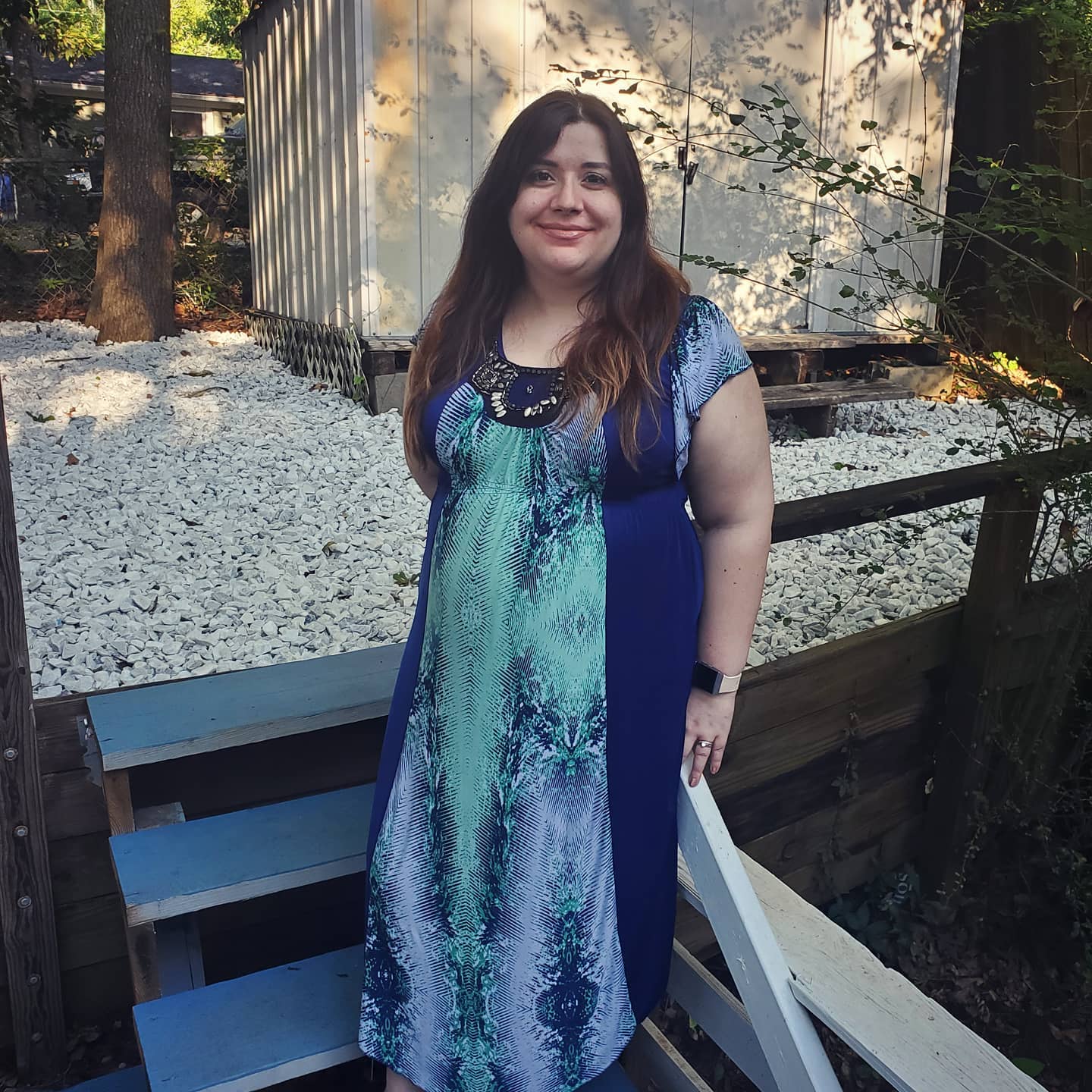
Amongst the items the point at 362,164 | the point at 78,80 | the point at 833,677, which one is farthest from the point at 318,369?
the point at 78,80

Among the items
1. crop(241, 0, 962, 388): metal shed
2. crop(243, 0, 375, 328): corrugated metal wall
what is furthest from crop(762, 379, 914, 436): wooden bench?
crop(243, 0, 375, 328): corrugated metal wall

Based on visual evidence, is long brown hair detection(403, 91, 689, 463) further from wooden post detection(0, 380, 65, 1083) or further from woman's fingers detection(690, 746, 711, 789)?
wooden post detection(0, 380, 65, 1083)

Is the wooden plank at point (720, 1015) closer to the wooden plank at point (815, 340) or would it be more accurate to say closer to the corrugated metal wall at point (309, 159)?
the corrugated metal wall at point (309, 159)

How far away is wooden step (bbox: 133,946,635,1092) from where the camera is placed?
156 cm

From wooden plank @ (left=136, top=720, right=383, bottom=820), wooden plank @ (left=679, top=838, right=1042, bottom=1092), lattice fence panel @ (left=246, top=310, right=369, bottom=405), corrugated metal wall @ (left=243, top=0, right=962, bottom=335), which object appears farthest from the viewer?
lattice fence panel @ (left=246, top=310, right=369, bottom=405)

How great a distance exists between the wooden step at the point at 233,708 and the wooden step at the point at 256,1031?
1.39 ft

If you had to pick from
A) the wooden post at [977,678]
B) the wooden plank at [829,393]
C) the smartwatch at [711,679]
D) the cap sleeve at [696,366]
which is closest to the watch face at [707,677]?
the smartwatch at [711,679]

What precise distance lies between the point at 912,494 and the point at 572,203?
137cm

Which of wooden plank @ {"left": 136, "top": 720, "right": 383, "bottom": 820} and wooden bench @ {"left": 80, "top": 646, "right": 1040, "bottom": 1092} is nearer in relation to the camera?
wooden bench @ {"left": 80, "top": 646, "right": 1040, "bottom": 1092}

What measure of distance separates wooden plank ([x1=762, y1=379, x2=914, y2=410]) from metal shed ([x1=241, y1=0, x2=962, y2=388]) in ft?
1.38

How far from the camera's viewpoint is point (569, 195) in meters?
1.41

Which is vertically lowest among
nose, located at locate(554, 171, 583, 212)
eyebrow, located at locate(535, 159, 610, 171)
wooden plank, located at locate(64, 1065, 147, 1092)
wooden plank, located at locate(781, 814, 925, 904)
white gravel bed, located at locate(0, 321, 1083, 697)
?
wooden plank, located at locate(781, 814, 925, 904)

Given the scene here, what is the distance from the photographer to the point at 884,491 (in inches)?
93.3

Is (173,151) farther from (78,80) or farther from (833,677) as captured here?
(833,677)
